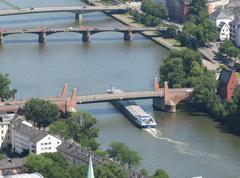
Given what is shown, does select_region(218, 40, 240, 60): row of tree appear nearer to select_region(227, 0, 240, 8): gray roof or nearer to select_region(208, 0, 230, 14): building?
select_region(227, 0, 240, 8): gray roof

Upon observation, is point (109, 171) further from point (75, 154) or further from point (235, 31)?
point (235, 31)

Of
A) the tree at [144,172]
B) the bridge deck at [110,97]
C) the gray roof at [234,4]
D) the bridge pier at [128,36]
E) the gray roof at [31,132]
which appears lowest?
the bridge pier at [128,36]

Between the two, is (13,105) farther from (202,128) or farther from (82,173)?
(82,173)

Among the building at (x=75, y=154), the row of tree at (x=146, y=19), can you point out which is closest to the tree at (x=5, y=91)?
the building at (x=75, y=154)

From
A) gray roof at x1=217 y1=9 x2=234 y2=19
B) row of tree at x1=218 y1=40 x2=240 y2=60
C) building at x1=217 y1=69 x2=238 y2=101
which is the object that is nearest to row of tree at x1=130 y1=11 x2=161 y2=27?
gray roof at x1=217 y1=9 x2=234 y2=19

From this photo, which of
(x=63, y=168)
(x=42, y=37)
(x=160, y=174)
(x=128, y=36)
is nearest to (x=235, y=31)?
(x=128, y=36)

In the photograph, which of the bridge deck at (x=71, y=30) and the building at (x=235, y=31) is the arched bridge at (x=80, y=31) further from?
the building at (x=235, y=31)

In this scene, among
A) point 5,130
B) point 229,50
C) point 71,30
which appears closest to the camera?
point 5,130
